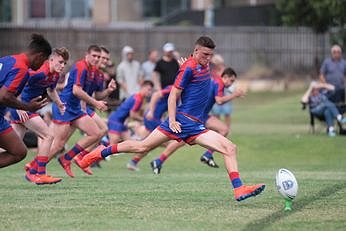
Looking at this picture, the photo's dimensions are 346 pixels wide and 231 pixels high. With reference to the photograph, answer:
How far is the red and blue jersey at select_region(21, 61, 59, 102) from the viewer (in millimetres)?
15391

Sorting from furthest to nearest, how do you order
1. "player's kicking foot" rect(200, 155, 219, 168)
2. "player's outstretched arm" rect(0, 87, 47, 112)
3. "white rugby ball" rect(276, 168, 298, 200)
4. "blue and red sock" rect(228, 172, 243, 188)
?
"player's kicking foot" rect(200, 155, 219, 168) → "blue and red sock" rect(228, 172, 243, 188) → "player's outstretched arm" rect(0, 87, 47, 112) → "white rugby ball" rect(276, 168, 298, 200)

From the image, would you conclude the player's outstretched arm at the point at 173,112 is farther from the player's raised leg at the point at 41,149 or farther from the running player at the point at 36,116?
the player's raised leg at the point at 41,149

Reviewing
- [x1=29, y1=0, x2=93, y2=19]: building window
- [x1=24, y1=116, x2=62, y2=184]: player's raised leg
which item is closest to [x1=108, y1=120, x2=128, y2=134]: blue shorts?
[x1=24, y1=116, x2=62, y2=184]: player's raised leg

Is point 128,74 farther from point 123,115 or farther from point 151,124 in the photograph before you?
point 123,115

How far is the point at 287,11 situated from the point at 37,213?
21.4 metres

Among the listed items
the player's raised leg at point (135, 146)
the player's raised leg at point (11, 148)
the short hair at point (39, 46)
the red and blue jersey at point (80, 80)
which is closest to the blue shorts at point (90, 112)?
the red and blue jersey at point (80, 80)

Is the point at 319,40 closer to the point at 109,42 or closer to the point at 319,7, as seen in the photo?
the point at 109,42

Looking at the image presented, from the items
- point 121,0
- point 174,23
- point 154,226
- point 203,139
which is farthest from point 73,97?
point 121,0

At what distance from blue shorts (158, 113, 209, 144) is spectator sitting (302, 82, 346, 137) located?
13.6 metres

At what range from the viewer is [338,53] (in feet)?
89.3

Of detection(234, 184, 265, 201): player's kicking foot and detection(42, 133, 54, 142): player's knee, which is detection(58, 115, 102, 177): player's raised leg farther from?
detection(234, 184, 265, 201): player's kicking foot

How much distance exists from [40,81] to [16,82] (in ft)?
10.6


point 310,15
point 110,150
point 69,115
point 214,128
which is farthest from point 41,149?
point 310,15

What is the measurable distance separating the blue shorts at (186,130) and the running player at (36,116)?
2832 mm
